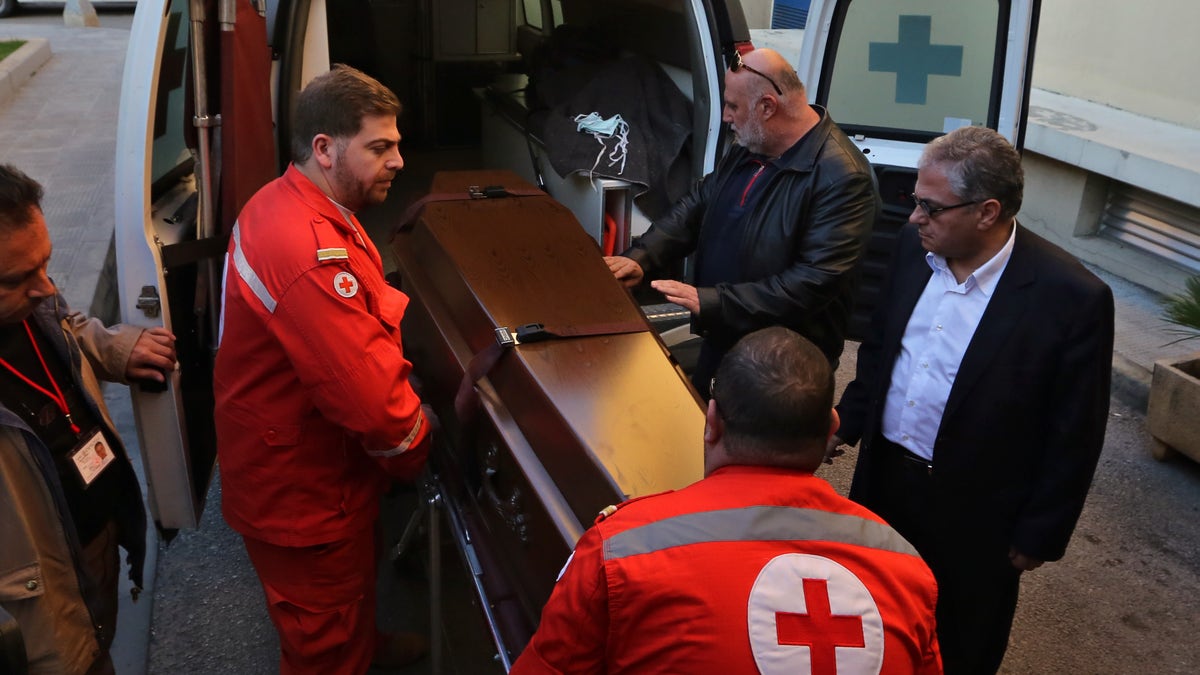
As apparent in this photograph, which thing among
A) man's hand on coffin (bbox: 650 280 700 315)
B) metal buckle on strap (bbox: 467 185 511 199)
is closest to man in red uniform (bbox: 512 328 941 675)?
man's hand on coffin (bbox: 650 280 700 315)

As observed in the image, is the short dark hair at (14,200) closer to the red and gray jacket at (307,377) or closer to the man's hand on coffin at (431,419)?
the red and gray jacket at (307,377)

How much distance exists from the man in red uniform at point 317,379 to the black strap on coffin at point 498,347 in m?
0.11

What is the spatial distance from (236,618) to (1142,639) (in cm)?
310

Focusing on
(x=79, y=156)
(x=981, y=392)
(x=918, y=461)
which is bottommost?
(x=79, y=156)

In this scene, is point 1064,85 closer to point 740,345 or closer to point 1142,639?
point 1142,639

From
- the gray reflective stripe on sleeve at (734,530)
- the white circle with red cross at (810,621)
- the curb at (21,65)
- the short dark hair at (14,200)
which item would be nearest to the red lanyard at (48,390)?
the short dark hair at (14,200)

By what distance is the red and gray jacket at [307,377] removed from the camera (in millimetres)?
2104

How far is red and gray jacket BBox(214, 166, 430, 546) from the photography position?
210 cm

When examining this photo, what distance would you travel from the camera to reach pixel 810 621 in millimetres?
1297

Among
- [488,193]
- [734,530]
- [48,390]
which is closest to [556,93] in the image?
[488,193]

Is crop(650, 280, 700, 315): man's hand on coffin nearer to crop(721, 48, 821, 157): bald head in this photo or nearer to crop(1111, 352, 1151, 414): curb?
crop(721, 48, 821, 157): bald head

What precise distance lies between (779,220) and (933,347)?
734mm

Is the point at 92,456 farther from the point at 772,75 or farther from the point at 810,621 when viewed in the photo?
the point at 772,75

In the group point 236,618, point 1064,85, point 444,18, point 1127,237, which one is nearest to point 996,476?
point 236,618
